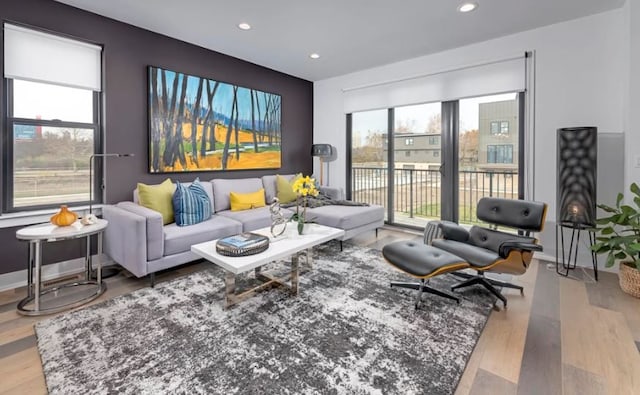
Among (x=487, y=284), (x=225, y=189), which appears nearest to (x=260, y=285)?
(x=225, y=189)

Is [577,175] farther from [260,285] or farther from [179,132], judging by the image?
[179,132]

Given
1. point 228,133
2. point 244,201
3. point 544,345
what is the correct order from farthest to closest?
point 228,133 < point 244,201 < point 544,345

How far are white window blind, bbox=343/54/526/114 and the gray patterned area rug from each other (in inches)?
100

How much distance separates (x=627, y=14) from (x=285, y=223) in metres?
3.73

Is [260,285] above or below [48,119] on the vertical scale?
below

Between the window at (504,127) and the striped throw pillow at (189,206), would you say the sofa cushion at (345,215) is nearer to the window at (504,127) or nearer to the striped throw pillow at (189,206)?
the striped throw pillow at (189,206)

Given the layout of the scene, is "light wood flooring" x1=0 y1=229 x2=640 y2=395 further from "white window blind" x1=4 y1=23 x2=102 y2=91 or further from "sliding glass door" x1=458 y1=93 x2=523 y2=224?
"white window blind" x1=4 y1=23 x2=102 y2=91

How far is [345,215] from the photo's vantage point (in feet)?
12.5

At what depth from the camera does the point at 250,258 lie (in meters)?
2.23

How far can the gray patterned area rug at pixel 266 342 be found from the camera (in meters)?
1.59

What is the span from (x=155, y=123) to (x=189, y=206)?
1187mm

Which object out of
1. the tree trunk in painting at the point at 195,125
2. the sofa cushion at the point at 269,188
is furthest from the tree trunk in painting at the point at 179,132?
the sofa cushion at the point at 269,188

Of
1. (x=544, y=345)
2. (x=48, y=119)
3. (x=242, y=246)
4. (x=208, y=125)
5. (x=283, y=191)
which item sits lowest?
(x=544, y=345)

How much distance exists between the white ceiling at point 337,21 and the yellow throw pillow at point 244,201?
1.94 meters
